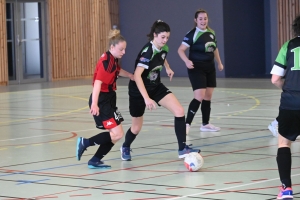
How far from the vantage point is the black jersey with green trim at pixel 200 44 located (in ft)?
30.8

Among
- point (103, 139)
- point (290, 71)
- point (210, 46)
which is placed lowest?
point (103, 139)

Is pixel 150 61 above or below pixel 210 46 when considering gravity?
below

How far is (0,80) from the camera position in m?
21.2

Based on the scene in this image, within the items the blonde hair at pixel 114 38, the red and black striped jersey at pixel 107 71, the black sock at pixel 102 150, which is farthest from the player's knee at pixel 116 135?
the blonde hair at pixel 114 38

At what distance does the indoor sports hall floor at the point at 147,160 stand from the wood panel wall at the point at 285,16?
8.42 m

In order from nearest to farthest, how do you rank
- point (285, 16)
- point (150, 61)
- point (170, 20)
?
point (150, 61), point (285, 16), point (170, 20)

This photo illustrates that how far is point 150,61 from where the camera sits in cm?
710

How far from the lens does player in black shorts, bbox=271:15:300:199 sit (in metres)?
5.00

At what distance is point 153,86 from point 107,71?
68cm

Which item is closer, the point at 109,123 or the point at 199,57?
the point at 109,123

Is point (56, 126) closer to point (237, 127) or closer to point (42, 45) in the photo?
point (237, 127)

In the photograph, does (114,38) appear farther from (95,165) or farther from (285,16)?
(285,16)

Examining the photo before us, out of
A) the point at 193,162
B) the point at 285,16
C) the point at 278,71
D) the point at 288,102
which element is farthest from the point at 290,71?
the point at 285,16

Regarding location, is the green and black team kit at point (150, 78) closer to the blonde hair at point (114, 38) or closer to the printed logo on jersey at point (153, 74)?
the printed logo on jersey at point (153, 74)
